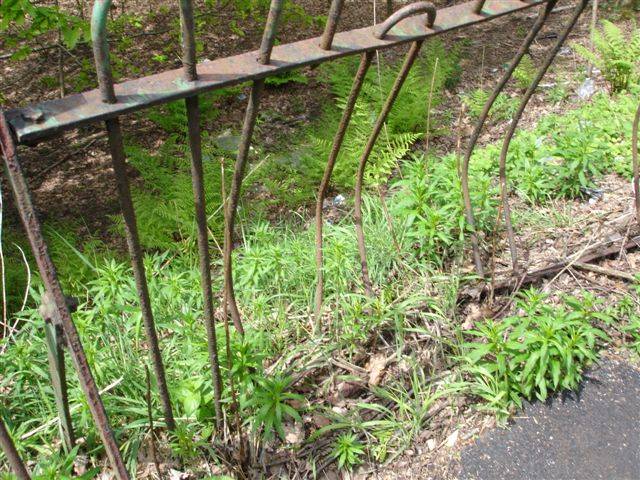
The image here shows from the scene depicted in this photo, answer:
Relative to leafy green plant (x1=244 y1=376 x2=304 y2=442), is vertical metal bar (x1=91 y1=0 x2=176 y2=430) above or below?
above

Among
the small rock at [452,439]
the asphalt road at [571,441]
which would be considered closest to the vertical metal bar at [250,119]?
the small rock at [452,439]

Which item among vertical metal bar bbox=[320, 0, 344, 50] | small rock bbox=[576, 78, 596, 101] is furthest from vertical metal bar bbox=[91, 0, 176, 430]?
small rock bbox=[576, 78, 596, 101]

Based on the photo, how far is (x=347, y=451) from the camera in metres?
2.10

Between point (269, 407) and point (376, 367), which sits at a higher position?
point (269, 407)

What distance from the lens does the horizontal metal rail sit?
1.31 meters

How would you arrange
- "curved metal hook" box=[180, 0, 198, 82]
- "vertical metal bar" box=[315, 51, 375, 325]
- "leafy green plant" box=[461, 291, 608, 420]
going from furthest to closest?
"leafy green plant" box=[461, 291, 608, 420] → "vertical metal bar" box=[315, 51, 375, 325] → "curved metal hook" box=[180, 0, 198, 82]

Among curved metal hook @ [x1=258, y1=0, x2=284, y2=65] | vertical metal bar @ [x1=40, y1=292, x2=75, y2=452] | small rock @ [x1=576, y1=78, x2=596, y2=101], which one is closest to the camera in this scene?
curved metal hook @ [x1=258, y1=0, x2=284, y2=65]

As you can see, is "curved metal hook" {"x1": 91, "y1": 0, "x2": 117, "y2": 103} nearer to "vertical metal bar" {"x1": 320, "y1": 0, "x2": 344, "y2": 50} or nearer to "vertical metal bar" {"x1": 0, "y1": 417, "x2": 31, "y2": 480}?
"vertical metal bar" {"x1": 320, "y1": 0, "x2": 344, "y2": 50}

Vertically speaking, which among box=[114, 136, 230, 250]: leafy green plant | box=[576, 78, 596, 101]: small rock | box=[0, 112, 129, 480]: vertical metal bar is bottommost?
box=[576, 78, 596, 101]: small rock

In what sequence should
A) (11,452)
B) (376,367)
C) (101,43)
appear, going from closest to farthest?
(101,43) < (11,452) < (376,367)

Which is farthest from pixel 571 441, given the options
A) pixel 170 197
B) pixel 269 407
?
pixel 170 197

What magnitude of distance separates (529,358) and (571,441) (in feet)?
1.16

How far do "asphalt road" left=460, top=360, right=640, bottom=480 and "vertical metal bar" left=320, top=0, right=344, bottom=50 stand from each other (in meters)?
1.50

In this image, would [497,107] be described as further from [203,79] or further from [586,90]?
[203,79]
